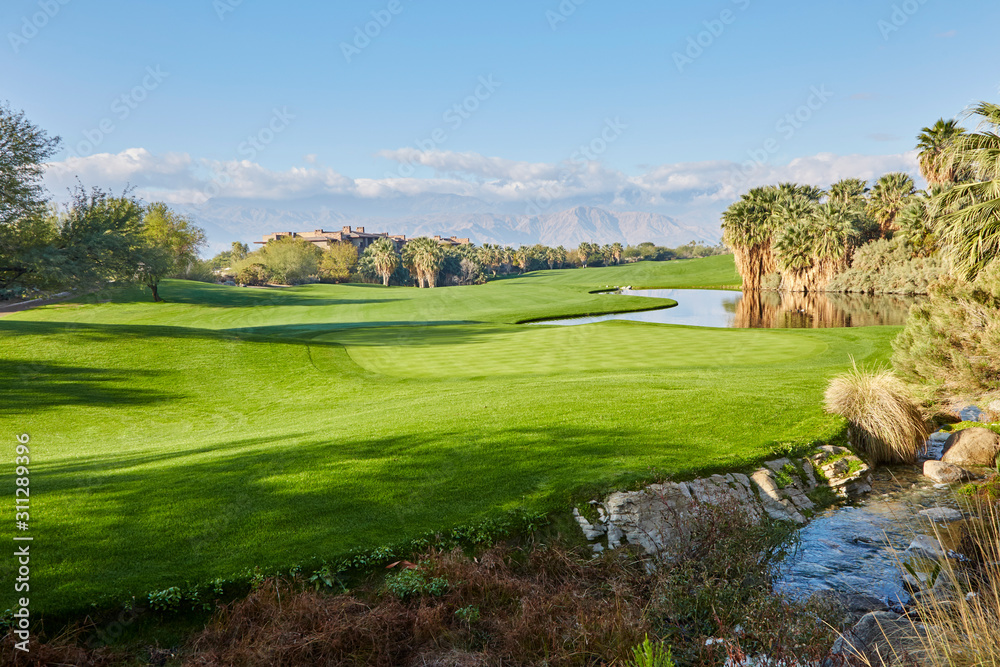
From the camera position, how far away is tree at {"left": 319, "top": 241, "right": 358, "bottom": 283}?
402ft

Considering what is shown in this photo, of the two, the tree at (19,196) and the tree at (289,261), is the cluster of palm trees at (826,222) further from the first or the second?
the tree at (289,261)

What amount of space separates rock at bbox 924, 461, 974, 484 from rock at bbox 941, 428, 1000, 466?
45cm

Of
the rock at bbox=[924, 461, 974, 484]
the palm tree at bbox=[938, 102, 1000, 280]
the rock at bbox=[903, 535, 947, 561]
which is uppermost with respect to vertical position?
the palm tree at bbox=[938, 102, 1000, 280]

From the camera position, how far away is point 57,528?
6.93m

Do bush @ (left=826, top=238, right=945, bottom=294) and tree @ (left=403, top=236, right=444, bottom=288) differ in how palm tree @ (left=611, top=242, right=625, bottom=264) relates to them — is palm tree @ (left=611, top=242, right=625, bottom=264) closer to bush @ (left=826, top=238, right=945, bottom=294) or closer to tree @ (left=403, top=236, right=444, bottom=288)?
tree @ (left=403, top=236, right=444, bottom=288)

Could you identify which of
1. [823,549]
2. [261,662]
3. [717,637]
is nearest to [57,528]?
[261,662]

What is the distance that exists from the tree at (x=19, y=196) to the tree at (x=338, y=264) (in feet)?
326

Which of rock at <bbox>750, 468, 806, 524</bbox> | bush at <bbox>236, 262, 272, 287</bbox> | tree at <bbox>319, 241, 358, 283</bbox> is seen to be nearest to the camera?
rock at <bbox>750, 468, 806, 524</bbox>

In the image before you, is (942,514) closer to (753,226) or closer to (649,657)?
(649,657)

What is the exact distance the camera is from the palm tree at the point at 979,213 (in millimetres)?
15773

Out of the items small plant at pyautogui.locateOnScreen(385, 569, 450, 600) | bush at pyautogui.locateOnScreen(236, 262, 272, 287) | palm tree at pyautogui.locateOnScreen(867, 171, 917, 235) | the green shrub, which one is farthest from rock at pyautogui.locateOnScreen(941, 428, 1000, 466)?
bush at pyautogui.locateOnScreen(236, 262, 272, 287)

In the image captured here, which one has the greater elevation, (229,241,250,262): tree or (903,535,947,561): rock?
(229,241,250,262): tree

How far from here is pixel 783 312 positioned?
52219 mm

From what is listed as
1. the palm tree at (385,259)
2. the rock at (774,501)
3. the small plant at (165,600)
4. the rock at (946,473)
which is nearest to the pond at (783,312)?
the rock at (946,473)
